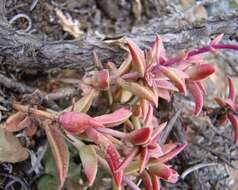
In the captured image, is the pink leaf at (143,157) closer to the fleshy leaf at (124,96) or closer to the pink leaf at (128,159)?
the pink leaf at (128,159)

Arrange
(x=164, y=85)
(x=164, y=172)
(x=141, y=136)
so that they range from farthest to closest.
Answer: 1. (x=164, y=85)
2. (x=164, y=172)
3. (x=141, y=136)

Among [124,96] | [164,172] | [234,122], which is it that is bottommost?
[234,122]

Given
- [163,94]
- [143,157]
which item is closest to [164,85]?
[163,94]

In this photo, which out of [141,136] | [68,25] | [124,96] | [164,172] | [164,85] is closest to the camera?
[141,136]

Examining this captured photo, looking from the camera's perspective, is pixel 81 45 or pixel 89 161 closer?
pixel 89 161

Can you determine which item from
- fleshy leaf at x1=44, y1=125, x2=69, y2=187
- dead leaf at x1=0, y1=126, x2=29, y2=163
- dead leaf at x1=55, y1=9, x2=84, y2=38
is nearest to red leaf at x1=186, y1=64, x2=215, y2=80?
fleshy leaf at x1=44, y1=125, x2=69, y2=187

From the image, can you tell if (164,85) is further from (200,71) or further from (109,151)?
(109,151)
